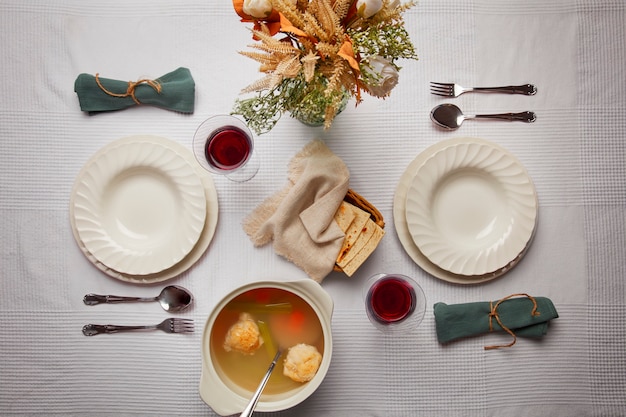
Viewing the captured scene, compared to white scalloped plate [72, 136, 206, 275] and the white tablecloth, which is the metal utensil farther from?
white scalloped plate [72, 136, 206, 275]

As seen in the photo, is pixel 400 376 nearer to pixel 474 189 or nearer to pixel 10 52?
pixel 474 189

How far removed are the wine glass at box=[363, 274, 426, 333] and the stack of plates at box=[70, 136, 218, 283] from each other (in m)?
0.41

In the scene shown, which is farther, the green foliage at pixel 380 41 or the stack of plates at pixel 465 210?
the stack of plates at pixel 465 210

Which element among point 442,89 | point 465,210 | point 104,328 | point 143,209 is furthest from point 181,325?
point 442,89

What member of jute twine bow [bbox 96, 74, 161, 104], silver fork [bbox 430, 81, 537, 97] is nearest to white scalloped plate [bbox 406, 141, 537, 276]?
silver fork [bbox 430, 81, 537, 97]

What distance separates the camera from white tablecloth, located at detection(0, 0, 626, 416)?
1.18 metres

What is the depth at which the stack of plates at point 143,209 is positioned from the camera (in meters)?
1.13

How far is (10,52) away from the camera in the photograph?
1219mm

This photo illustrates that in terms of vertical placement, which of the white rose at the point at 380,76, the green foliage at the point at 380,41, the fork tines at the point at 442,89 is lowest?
the fork tines at the point at 442,89

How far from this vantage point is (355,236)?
3.67 feet

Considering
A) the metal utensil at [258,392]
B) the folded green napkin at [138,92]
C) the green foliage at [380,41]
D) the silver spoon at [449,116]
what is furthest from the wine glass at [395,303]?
the folded green napkin at [138,92]

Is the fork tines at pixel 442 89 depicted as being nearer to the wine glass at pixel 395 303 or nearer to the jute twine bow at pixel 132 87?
the wine glass at pixel 395 303

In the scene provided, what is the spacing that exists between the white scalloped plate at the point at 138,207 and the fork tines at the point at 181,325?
13cm

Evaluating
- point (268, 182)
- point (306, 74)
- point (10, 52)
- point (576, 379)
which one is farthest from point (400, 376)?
point (10, 52)
